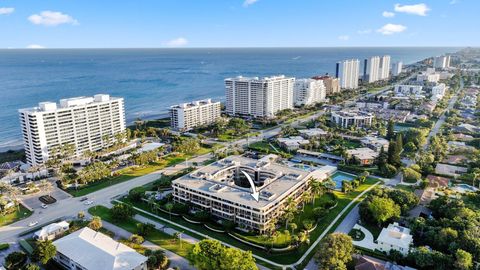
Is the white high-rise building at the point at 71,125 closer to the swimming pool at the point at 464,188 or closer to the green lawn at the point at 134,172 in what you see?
the green lawn at the point at 134,172

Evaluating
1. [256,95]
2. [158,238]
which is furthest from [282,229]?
[256,95]

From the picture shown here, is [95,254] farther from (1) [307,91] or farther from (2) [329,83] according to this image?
(2) [329,83]


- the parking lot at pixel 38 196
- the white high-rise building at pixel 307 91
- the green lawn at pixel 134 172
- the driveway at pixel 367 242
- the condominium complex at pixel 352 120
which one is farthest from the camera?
the white high-rise building at pixel 307 91

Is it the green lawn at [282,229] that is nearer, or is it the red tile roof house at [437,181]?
the green lawn at [282,229]

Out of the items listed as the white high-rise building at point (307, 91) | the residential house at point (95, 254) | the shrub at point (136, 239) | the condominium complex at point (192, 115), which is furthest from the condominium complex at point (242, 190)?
the white high-rise building at point (307, 91)

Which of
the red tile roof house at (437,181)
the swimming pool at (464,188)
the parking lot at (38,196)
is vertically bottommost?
the parking lot at (38,196)
